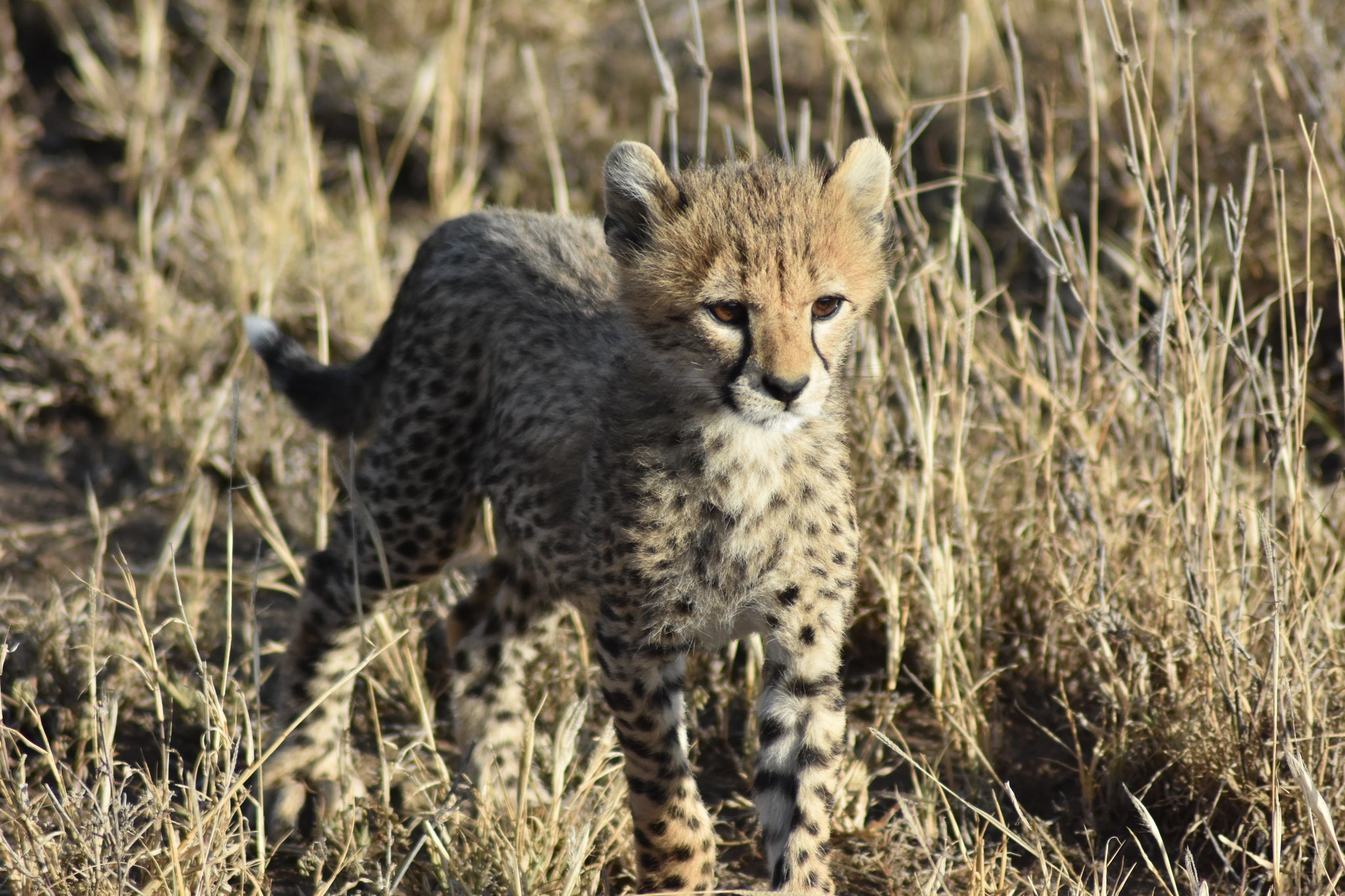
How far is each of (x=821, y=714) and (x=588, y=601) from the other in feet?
1.97

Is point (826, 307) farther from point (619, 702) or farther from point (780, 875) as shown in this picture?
point (780, 875)

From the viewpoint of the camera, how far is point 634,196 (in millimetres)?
2719

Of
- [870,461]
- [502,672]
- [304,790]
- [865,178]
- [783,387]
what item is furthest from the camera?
[870,461]

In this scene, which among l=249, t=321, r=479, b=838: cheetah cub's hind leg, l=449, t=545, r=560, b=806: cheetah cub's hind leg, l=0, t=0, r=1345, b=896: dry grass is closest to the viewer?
Result: l=0, t=0, r=1345, b=896: dry grass

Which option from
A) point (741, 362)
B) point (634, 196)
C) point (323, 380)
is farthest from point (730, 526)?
point (323, 380)

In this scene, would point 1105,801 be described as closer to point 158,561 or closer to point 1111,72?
point 158,561

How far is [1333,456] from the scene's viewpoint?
4359 mm

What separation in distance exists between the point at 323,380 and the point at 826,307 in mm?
1586

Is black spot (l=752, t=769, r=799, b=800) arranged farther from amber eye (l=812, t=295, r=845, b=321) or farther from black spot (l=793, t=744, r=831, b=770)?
amber eye (l=812, t=295, r=845, b=321)

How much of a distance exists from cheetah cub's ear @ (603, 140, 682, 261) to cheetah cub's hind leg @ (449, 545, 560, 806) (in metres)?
1.09

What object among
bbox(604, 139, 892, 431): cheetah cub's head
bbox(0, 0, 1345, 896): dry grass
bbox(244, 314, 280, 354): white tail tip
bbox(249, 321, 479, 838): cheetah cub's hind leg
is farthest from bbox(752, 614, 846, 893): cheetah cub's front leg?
bbox(244, 314, 280, 354): white tail tip

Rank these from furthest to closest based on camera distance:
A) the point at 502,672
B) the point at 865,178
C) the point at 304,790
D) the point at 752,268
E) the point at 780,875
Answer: the point at 502,672
the point at 304,790
the point at 865,178
the point at 780,875
the point at 752,268

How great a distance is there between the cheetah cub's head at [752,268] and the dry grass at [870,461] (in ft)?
1.36

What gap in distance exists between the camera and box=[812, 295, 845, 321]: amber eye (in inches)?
99.2
